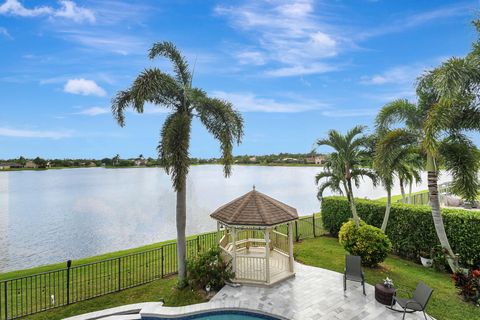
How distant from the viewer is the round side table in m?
6.43

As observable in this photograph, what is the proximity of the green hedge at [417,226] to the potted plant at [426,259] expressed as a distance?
16 centimetres

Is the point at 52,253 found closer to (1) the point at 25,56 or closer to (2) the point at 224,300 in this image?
(1) the point at 25,56

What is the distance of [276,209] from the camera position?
8703mm

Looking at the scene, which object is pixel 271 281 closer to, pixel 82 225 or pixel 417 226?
pixel 417 226

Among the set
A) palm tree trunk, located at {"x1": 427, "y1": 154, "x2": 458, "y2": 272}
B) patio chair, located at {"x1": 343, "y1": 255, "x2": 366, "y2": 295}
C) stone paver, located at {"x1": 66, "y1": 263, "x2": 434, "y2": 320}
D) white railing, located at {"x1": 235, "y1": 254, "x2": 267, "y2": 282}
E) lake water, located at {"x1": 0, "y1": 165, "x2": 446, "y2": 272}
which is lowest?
lake water, located at {"x1": 0, "y1": 165, "x2": 446, "y2": 272}

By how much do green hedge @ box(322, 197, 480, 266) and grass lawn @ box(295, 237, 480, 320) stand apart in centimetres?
87

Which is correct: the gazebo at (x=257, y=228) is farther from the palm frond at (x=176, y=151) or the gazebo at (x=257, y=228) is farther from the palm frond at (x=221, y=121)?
the palm frond at (x=176, y=151)

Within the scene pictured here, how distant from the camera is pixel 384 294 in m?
6.50

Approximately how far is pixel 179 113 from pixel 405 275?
987 centimetres

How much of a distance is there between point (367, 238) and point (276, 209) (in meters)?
3.84

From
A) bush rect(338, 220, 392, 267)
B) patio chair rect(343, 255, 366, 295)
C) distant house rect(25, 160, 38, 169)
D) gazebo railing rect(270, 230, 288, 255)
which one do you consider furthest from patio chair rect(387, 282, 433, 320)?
distant house rect(25, 160, 38, 169)

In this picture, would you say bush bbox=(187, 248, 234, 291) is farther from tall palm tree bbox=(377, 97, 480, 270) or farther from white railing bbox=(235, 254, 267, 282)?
tall palm tree bbox=(377, 97, 480, 270)

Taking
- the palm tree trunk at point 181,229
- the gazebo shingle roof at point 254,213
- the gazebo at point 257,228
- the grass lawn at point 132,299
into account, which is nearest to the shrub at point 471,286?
the gazebo at point 257,228

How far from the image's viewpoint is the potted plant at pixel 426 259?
971 centimetres
